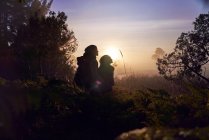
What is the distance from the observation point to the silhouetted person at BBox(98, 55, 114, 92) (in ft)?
44.6

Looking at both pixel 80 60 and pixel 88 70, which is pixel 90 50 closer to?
pixel 80 60

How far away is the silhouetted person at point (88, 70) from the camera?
14.1 m

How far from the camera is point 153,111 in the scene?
746 cm

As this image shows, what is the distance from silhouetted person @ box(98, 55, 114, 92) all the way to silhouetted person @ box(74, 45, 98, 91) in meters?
0.24

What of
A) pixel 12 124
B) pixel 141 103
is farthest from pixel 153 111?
pixel 12 124

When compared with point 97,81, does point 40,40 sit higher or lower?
higher

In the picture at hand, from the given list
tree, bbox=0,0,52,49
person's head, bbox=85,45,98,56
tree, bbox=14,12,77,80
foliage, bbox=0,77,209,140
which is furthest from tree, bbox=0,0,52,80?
foliage, bbox=0,77,209,140

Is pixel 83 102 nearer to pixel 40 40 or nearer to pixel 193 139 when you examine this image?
pixel 193 139

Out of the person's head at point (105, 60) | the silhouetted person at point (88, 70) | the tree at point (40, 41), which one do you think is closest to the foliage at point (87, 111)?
the silhouetted person at point (88, 70)

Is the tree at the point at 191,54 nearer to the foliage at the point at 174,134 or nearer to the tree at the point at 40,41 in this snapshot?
the tree at the point at 40,41

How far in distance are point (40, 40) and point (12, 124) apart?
2636 cm

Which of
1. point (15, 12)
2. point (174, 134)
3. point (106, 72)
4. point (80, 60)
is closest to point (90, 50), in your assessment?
point (80, 60)

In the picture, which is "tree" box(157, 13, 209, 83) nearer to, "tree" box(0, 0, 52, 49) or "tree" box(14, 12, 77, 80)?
"tree" box(14, 12, 77, 80)

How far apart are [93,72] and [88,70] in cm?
20
